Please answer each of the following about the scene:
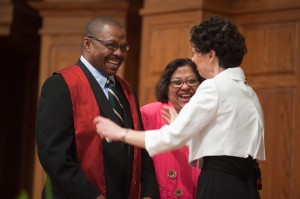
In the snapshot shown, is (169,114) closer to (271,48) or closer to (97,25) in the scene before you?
(97,25)

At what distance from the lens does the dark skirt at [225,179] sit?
3.21 meters

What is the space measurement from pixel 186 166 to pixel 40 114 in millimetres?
1026

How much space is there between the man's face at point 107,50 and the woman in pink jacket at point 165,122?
0.65 m

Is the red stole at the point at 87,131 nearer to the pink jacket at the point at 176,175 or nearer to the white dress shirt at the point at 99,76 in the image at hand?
the white dress shirt at the point at 99,76

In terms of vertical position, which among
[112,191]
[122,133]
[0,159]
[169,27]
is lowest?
[0,159]

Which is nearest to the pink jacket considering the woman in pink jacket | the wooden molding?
the woman in pink jacket

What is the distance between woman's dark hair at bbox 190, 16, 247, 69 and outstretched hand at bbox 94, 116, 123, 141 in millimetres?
556

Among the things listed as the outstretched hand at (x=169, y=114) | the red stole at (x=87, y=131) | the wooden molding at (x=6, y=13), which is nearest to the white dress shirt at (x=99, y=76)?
the red stole at (x=87, y=131)

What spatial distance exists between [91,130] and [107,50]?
44 cm

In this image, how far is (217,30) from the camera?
11.1 ft

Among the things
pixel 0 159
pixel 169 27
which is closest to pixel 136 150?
pixel 169 27

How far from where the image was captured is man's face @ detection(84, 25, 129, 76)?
12.2 ft

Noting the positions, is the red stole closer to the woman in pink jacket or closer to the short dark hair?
the short dark hair

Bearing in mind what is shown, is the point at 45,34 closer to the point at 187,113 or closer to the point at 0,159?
the point at 0,159
